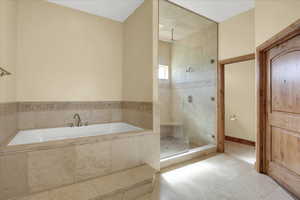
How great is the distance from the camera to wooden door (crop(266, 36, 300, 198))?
1663 mm

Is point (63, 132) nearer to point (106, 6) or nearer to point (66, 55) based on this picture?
point (66, 55)

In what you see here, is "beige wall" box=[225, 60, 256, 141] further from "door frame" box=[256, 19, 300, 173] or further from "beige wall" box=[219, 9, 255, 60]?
"door frame" box=[256, 19, 300, 173]

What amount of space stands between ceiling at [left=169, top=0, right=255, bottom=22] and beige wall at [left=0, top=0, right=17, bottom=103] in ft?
8.13

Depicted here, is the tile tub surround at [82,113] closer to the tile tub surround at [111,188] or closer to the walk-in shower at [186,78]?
the tile tub surround at [111,188]

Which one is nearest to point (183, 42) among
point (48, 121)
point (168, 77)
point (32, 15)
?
point (168, 77)

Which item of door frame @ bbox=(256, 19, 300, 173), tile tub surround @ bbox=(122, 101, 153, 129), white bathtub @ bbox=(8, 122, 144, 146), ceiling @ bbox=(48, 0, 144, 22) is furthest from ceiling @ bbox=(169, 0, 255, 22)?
white bathtub @ bbox=(8, 122, 144, 146)

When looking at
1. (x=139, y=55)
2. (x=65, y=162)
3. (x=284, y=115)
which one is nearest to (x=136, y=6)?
(x=139, y=55)

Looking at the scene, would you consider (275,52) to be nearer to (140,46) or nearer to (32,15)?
(140,46)

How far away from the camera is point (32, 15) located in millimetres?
2303

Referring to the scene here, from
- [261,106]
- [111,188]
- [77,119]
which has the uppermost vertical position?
[261,106]

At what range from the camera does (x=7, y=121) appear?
5.84ft

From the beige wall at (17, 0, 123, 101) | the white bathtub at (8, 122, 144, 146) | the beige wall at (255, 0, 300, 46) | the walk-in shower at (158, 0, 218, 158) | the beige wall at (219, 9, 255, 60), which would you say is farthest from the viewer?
the walk-in shower at (158, 0, 218, 158)

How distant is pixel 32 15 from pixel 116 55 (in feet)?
4.86

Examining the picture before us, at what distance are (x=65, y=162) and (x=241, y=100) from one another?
4038mm
